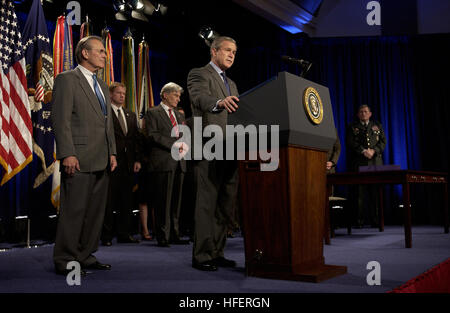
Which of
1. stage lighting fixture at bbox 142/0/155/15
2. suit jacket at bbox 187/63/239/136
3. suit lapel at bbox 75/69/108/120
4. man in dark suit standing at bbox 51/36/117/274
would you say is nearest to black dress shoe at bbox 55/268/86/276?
man in dark suit standing at bbox 51/36/117/274

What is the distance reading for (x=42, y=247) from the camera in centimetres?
442

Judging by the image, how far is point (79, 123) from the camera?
2721 mm

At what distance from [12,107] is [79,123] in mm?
2180

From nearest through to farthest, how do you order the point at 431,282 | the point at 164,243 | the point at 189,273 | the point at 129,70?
the point at 431,282
the point at 189,273
the point at 164,243
the point at 129,70

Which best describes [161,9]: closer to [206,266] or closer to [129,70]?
[129,70]

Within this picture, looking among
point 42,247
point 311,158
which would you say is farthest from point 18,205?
point 311,158

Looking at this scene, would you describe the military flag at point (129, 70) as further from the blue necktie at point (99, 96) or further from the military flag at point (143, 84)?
the blue necktie at point (99, 96)

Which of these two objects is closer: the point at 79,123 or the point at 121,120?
the point at 79,123

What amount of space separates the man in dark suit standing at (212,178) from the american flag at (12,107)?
2.60 meters

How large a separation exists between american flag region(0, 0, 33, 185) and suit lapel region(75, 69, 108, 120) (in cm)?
204

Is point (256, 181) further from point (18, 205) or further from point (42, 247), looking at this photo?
point (18, 205)

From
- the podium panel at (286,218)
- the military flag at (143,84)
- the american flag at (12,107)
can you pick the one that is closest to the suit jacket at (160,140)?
the american flag at (12,107)

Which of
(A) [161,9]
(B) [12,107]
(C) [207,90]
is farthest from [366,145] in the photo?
(B) [12,107]

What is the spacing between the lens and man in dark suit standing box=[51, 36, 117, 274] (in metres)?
2.62
